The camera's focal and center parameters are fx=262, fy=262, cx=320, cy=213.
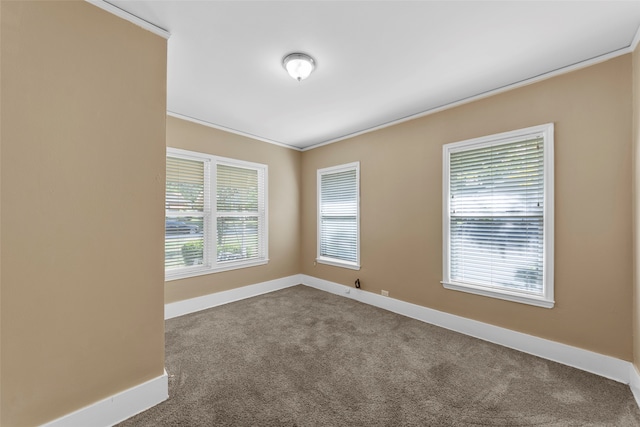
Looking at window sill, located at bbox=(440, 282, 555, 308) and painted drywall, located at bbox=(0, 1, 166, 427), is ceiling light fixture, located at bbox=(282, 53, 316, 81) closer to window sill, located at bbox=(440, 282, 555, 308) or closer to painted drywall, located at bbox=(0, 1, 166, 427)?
painted drywall, located at bbox=(0, 1, 166, 427)

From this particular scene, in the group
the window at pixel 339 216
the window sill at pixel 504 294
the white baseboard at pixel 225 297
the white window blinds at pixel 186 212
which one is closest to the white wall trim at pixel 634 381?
the window sill at pixel 504 294

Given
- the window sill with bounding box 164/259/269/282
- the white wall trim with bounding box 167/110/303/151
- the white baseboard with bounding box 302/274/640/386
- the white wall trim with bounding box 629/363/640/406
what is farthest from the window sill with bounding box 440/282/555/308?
the white wall trim with bounding box 167/110/303/151

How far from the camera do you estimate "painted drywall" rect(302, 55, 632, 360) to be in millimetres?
2111

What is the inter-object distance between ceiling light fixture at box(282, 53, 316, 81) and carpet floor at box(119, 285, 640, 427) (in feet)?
8.30

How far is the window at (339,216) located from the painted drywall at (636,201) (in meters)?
2.76

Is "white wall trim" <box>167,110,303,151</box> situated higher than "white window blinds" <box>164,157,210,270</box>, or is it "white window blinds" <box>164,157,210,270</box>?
"white wall trim" <box>167,110,303,151</box>

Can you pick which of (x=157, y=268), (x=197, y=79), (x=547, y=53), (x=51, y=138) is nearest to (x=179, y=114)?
(x=197, y=79)

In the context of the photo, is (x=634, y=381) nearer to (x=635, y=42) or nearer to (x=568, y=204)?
(x=568, y=204)

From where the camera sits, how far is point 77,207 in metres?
1.53

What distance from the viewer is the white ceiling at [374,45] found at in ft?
5.54

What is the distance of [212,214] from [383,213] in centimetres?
247

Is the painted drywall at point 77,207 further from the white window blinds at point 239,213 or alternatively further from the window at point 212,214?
the white window blinds at point 239,213

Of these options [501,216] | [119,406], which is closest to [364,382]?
[119,406]

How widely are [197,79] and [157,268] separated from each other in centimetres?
183
